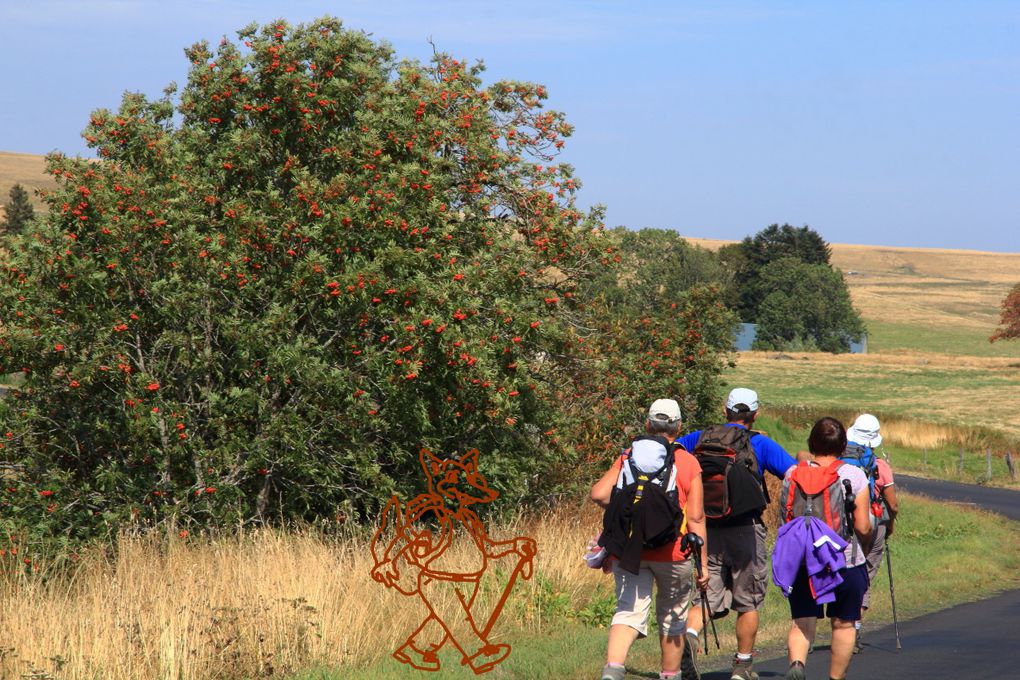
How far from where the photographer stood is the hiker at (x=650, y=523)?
7641 millimetres

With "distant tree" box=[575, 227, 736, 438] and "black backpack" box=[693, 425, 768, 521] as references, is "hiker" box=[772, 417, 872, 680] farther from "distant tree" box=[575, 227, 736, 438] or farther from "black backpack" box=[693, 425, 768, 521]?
"distant tree" box=[575, 227, 736, 438]

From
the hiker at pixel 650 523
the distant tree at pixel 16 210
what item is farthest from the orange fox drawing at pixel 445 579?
the distant tree at pixel 16 210

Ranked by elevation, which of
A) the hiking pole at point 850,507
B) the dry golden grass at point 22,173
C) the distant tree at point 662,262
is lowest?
the hiking pole at point 850,507

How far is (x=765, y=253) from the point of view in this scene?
369 feet

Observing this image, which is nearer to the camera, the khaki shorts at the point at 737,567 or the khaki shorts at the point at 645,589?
the khaki shorts at the point at 645,589

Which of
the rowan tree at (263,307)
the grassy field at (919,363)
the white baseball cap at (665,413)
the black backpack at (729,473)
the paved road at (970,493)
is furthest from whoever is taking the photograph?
the grassy field at (919,363)

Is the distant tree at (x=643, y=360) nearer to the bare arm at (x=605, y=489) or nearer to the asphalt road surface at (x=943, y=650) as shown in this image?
the asphalt road surface at (x=943, y=650)

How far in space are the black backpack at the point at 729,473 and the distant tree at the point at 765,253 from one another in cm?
10129

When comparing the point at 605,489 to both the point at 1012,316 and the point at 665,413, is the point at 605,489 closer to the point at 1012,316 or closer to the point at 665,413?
the point at 665,413

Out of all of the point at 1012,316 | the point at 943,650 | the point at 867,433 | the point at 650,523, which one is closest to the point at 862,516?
the point at 650,523

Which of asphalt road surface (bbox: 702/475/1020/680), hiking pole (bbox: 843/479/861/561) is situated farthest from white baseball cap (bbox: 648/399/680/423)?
asphalt road surface (bbox: 702/475/1020/680)

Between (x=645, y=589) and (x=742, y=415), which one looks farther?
(x=742, y=415)

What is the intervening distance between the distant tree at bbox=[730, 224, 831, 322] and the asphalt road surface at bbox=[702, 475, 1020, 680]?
318ft

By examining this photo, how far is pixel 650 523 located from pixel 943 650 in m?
4.00
